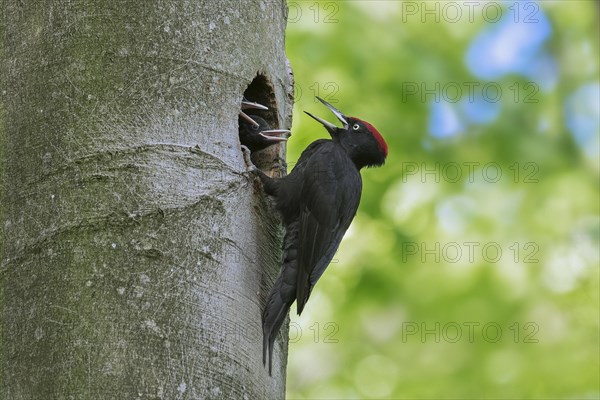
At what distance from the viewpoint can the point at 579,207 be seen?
20.8 ft

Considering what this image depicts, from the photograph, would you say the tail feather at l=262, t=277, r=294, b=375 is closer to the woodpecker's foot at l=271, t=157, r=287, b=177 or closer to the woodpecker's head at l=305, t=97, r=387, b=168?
the woodpecker's foot at l=271, t=157, r=287, b=177

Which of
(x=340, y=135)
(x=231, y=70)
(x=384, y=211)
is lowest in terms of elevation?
(x=384, y=211)

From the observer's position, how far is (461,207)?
6.61 m

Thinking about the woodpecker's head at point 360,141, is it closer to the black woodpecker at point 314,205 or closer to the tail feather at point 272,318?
the black woodpecker at point 314,205

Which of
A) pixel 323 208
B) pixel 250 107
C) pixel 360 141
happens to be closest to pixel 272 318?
pixel 323 208

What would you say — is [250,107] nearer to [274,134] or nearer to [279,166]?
[274,134]

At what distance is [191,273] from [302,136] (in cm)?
358

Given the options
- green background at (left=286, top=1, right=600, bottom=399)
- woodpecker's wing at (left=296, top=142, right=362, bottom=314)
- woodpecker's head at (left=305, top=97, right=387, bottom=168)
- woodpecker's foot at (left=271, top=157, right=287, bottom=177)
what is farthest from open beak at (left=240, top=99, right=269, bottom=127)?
green background at (left=286, top=1, right=600, bottom=399)

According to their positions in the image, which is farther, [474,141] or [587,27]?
[587,27]

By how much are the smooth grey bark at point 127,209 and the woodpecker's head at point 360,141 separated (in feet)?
5.53

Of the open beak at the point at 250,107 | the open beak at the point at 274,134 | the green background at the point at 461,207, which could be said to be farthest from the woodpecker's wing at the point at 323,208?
the green background at the point at 461,207

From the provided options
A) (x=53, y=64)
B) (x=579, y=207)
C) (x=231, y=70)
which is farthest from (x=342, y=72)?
(x=53, y=64)

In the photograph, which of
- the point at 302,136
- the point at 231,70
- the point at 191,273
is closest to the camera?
the point at 191,273

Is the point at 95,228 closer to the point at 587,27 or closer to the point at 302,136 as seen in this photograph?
the point at 302,136
